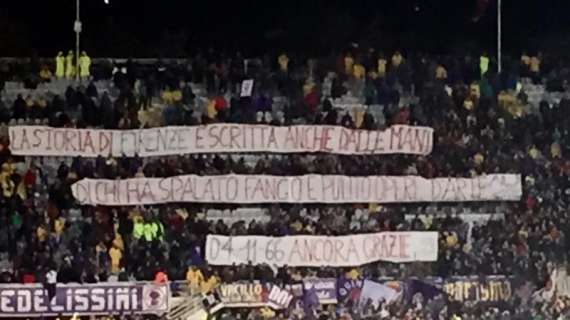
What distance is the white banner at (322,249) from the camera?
15.9 m

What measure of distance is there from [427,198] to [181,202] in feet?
9.55

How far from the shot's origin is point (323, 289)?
1585 cm

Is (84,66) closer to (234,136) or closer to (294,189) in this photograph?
(234,136)

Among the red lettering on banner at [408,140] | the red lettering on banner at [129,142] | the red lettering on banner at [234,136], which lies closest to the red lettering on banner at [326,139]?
the red lettering on banner at [408,140]

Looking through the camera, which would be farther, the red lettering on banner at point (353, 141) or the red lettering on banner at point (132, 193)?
the red lettering on banner at point (353, 141)

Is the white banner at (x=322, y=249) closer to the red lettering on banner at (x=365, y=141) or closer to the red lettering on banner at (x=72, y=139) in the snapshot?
the red lettering on banner at (x=365, y=141)

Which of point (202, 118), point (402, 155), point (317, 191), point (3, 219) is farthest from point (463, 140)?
point (3, 219)

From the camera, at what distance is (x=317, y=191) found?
1627cm

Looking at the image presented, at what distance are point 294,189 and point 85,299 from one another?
9.12 ft

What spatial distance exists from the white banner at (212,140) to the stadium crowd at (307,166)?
4.5 inches

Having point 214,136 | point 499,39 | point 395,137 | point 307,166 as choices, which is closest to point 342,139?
point 307,166

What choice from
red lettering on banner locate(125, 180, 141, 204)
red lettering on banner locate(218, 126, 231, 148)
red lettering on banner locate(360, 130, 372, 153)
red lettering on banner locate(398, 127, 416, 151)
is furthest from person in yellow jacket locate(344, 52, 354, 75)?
red lettering on banner locate(125, 180, 141, 204)

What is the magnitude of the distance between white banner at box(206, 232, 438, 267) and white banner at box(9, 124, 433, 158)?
1.05m

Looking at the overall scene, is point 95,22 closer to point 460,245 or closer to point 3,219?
point 3,219
